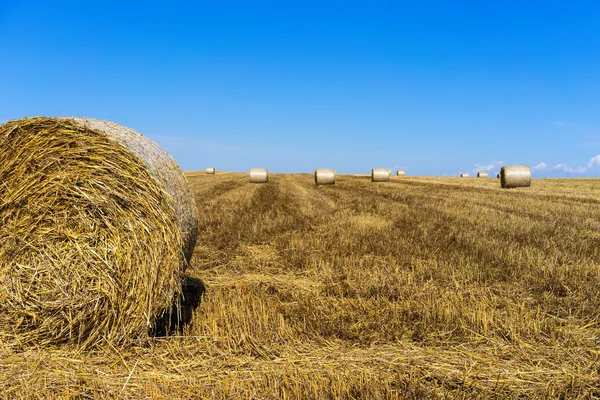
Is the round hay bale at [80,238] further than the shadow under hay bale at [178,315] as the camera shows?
No

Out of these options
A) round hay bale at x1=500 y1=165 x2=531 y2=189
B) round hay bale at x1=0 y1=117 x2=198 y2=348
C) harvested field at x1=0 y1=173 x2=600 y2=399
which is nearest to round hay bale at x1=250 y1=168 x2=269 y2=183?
round hay bale at x1=500 y1=165 x2=531 y2=189

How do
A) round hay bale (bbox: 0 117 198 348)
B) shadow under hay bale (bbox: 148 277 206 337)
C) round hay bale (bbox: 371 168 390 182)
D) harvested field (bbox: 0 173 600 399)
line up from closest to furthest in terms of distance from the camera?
harvested field (bbox: 0 173 600 399) < round hay bale (bbox: 0 117 198 348) < shadow under hay bale (bbox: 148 277 206 337) < round hay bale (bbox: 371 168 390 182)

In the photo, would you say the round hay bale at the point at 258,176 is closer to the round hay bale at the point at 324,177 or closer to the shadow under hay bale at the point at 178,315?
the round hay bale at the point at 324,177

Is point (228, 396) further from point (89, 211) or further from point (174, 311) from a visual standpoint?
point (89, 211)

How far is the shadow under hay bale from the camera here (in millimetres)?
4262

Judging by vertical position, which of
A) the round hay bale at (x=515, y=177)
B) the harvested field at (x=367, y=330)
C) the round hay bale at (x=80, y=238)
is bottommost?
the harvested field at (x=367, y=330)

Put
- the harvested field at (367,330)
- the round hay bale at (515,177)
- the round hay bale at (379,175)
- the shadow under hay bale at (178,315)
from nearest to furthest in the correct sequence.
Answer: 1. the harvested field at (367,330)
2. the shadow under hay bale at (178,315)
3. the round hay bale at (515,177)
4. the round hay bale at (379,175)

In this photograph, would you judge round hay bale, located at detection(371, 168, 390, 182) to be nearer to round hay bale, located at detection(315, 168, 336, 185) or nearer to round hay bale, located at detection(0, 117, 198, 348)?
round hay bale, located at detection(315, 168, 336, 185)

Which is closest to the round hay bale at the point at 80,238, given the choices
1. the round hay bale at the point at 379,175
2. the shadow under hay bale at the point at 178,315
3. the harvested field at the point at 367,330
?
the shadow under hay bale at the point at 178,315

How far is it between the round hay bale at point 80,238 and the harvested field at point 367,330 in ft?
0.94

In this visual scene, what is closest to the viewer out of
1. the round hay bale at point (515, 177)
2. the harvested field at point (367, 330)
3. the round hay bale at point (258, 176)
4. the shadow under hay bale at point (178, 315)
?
the harvested field at point (367, 330)

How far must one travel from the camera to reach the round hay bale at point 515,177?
76.2 ft

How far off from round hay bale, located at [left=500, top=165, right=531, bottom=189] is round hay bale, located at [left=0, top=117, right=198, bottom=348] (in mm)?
23222

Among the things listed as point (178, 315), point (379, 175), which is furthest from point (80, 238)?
point (379, 175)
